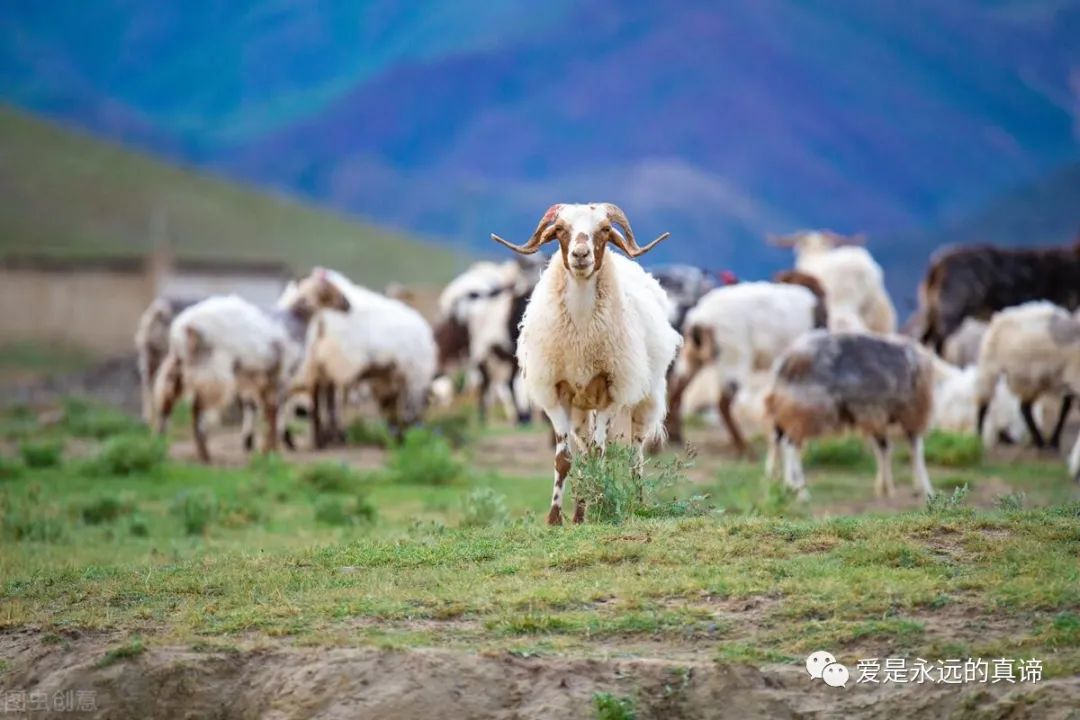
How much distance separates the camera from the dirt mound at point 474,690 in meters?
6.71

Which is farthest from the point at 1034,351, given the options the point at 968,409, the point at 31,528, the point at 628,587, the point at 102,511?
the point at 628,587

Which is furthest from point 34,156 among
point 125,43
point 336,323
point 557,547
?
point 557,547

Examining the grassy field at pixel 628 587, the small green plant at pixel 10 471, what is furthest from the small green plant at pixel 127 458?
the grassy field at pixel 628 587

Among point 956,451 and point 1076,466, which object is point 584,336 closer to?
point 1076,466

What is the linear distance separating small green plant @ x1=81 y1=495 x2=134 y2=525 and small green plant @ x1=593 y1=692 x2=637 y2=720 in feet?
26.9

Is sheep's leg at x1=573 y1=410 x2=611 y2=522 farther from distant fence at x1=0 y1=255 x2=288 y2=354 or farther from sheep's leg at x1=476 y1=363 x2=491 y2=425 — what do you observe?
distant fence at x1=0 y1=255 x2=288 y2=354

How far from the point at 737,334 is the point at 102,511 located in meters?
7.60

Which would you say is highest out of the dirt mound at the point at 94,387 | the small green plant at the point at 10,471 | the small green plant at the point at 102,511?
the dirt mound at the point at 94,387

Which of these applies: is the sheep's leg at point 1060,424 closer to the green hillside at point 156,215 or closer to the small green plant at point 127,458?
→ the small green plant at point 127,458

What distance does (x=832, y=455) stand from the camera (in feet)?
59.9

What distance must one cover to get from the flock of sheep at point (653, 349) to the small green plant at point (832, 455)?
0.91 metres

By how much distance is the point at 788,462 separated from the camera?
1484cm

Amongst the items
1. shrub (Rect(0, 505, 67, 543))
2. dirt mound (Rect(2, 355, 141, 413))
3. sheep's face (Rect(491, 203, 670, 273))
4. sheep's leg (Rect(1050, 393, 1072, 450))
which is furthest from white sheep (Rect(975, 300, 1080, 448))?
dirt mound (Rect(2, 355, 141, 413))

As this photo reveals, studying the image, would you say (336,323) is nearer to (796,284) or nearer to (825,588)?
(796,284)
